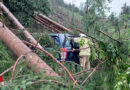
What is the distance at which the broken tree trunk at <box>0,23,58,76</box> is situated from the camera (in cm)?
244

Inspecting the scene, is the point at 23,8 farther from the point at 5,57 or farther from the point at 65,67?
the point at 65,67

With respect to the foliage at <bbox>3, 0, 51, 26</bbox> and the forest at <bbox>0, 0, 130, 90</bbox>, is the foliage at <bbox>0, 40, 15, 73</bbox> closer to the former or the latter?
the forest at <bbox>0, 0, 130, 90</bbox>

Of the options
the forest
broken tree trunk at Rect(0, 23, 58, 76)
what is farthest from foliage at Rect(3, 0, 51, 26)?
broken tree trunk at Rect(0, 23, 58, 76)

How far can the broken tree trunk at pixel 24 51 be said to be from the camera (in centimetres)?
244

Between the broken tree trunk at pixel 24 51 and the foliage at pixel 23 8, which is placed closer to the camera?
the broken tree trunk at pixel 24 51

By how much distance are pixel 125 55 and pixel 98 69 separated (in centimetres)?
47

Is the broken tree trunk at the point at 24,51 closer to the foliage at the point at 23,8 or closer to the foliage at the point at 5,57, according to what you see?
the foliage at the point at 5,57

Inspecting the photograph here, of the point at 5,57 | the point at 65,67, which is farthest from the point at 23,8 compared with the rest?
the point at 65,67

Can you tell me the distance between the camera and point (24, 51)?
272 centimetres

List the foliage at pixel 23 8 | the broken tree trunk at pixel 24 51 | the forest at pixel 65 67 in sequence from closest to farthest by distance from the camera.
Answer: the forest at pixel 65 67, the broken tree trunk at pixel 24 51, the foliage at pixel 23 8

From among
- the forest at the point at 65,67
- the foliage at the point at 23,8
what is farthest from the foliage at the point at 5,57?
the foliage at the point at 23,8

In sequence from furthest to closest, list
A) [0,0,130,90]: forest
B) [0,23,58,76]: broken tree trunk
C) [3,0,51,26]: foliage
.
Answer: [3,0,51,26]: foliage → [0,23,58,76]: broken tree trunk → [0,0,130,90]: forest

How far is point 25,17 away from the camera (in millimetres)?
A: 7609

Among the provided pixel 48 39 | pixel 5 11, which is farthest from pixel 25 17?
pixel 48 39
